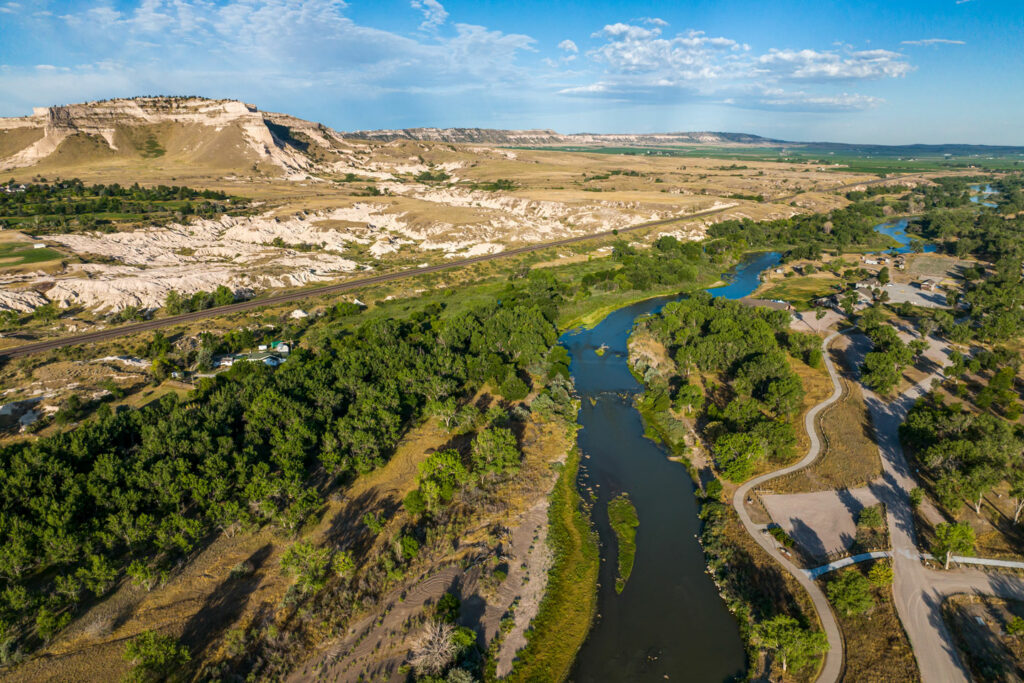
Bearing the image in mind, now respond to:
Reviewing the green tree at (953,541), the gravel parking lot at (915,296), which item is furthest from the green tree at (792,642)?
the gravel parking lot at (915,296)

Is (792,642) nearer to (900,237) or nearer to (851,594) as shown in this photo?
(851,594)

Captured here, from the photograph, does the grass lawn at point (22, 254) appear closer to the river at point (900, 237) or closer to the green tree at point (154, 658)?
the green tree at point (154, 658)

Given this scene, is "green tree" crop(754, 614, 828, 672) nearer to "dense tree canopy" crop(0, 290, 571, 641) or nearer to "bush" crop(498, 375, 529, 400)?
"dense tree canopy" crop(0, 290, 571, 641)

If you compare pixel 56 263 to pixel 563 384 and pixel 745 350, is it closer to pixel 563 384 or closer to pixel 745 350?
pixel 563 384

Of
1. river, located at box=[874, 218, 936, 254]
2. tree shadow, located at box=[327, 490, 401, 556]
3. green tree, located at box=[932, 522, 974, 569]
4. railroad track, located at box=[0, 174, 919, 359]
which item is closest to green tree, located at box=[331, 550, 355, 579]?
tree shadow, located at box=[327, 490, 401, 556]

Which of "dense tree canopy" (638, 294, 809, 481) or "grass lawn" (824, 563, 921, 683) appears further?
"dense tree canopy" (638, 294, 809, 481)

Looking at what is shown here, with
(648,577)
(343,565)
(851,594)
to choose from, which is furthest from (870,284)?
(343,565)

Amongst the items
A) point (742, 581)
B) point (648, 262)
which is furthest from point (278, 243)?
point (742, 581)
